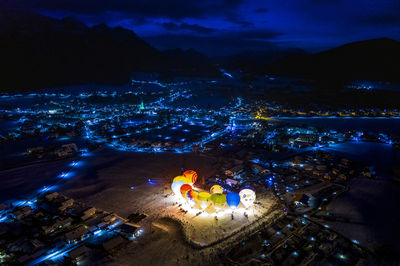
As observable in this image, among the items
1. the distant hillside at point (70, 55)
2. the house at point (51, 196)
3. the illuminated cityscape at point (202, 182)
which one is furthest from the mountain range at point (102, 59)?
the house at point (51, 196)

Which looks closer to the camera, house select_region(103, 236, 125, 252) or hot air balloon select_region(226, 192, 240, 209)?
house select_region(103, 236, 125, 252)

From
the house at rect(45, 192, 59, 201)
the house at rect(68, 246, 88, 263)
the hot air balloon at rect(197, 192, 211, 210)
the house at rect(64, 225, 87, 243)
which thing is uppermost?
the hot air balloon at rect(197, 192, 211, 210)

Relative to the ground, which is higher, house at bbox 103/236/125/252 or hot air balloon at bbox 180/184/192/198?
hot air balloon at bbox 180/184/192/198

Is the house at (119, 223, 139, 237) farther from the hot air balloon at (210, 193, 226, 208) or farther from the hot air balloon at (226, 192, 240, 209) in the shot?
the hot air balloon at (226, 192, 240, 209)

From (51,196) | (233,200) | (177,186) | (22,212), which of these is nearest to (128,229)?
(177,186)

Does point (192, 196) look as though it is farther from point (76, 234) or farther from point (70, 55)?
point (70, 55)

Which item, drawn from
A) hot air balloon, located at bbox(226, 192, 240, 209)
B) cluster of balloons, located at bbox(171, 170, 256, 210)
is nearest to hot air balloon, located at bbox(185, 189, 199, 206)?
cluster of balloons, located at bbox(171, 170, 256, 210)
